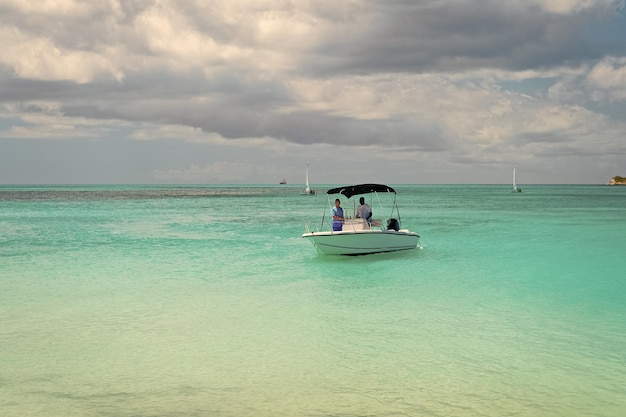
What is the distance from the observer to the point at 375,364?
9852mm

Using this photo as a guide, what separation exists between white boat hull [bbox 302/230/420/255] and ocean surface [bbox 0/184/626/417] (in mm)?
447

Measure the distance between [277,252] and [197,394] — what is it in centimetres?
1783

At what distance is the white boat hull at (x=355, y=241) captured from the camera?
72.1 feet

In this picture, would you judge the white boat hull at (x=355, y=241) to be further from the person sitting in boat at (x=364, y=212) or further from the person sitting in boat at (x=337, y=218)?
the person sitting in boat at (x=364, y=212)

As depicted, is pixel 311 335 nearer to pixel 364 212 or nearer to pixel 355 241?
pixel 355 241

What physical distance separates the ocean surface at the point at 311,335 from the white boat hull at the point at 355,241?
447mm

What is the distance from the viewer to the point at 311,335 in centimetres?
1197

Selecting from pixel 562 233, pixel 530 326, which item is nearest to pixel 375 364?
pixel 530 326

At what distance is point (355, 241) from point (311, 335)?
10.5m

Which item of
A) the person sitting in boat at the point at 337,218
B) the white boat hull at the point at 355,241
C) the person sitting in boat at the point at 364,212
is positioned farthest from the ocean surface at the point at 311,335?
the person sitting in boat at the point at 364,212

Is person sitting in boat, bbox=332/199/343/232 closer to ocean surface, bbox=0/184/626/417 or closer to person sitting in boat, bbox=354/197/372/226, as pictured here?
person sitting in boat, bbox=354/197/372/226

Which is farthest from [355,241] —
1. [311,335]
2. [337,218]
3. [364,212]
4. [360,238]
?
[311,335]

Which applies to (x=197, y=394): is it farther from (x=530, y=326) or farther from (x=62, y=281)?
(x=62, y=281)

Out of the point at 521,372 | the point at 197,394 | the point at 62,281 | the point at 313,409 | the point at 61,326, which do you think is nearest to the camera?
the point at 313,409
